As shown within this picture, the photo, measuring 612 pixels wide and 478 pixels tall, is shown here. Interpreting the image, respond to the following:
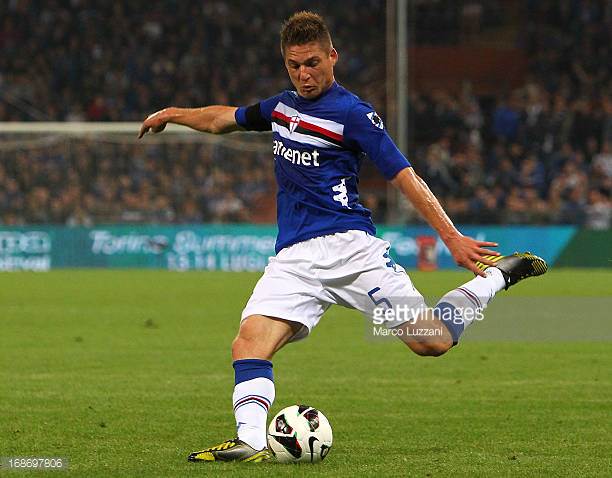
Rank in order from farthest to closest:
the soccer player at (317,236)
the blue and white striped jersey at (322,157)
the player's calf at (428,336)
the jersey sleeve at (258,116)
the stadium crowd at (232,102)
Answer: the stadium crowd at (232,102), the jersey sleeve at (258,116), the player's calf at (428,336), the blue and white striped jersey at (322,157), the soccer player at (317,236)

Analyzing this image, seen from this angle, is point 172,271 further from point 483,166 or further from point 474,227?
point 483,166

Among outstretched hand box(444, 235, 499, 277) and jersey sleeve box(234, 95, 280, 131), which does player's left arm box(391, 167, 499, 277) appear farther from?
jersey sleeve box(234, 95, 280, 131)

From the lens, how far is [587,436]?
6719 millimetres

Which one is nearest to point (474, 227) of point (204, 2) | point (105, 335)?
point (204, 2)

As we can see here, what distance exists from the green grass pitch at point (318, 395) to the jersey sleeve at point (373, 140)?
1379 mm

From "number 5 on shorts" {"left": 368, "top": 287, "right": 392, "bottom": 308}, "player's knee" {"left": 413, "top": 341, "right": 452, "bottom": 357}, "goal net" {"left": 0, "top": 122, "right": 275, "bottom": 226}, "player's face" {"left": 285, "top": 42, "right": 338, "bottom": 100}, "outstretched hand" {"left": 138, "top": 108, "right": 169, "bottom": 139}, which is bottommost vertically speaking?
"goal net" {"left": 0, "top": 122, "right": 275, "bottom": 226}

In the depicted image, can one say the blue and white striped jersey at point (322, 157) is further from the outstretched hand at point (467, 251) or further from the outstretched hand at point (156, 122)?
the outstretched hand at point (156, 122)

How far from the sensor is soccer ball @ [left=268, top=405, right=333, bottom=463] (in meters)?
5.95

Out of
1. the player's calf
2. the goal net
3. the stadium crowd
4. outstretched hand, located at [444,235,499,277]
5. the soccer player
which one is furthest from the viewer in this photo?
the stadium crowd

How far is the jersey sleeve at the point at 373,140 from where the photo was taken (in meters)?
5.96

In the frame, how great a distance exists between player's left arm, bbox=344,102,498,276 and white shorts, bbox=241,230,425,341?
444 millimetres

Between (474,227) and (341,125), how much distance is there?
19273mm

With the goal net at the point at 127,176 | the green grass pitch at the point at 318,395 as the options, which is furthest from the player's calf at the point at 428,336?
the goal net at the point at 127,176
